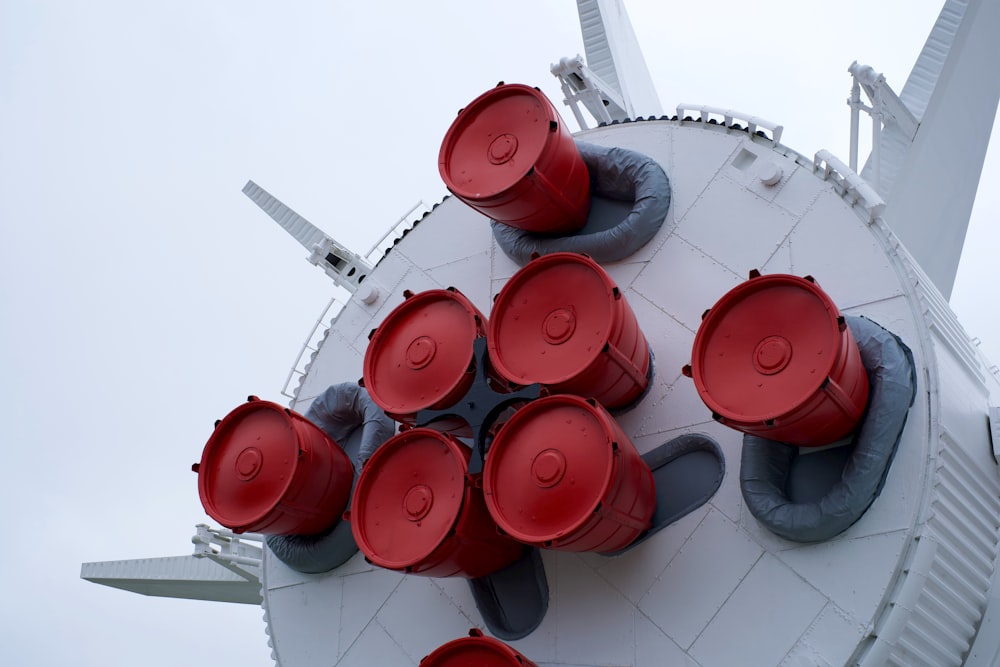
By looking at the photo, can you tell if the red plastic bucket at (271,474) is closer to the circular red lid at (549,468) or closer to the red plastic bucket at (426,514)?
the red plastic bucket at (426,514)

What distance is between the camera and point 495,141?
11.0m

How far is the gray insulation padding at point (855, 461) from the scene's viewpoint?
8312mm

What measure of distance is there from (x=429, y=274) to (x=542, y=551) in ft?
13.5

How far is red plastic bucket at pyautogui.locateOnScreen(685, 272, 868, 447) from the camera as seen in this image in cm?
804

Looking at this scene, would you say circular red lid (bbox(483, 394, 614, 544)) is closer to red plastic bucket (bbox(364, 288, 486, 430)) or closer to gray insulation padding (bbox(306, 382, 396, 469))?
red plastic bucket (bbox(364, 288, 486, 430))

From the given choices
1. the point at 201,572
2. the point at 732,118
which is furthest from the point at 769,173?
the point at 201,572

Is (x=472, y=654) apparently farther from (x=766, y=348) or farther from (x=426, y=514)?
(x=766, y=348)

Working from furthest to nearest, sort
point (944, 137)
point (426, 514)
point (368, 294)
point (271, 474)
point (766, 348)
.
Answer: point (368, 294) < point (944, 137) < point (271, 474) < point (426, 514) < point (766, 348)

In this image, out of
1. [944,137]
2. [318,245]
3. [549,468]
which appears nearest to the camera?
[549,468]

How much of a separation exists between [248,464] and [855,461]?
617 cm

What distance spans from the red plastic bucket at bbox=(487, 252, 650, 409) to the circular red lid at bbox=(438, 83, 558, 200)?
3.99 feet

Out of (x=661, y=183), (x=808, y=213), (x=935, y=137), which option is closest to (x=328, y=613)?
(x=661, y=183)

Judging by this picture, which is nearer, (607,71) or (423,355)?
(423,355)

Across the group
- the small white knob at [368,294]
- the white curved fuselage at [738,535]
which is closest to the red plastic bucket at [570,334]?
the white curved fuselage at [738,535]
